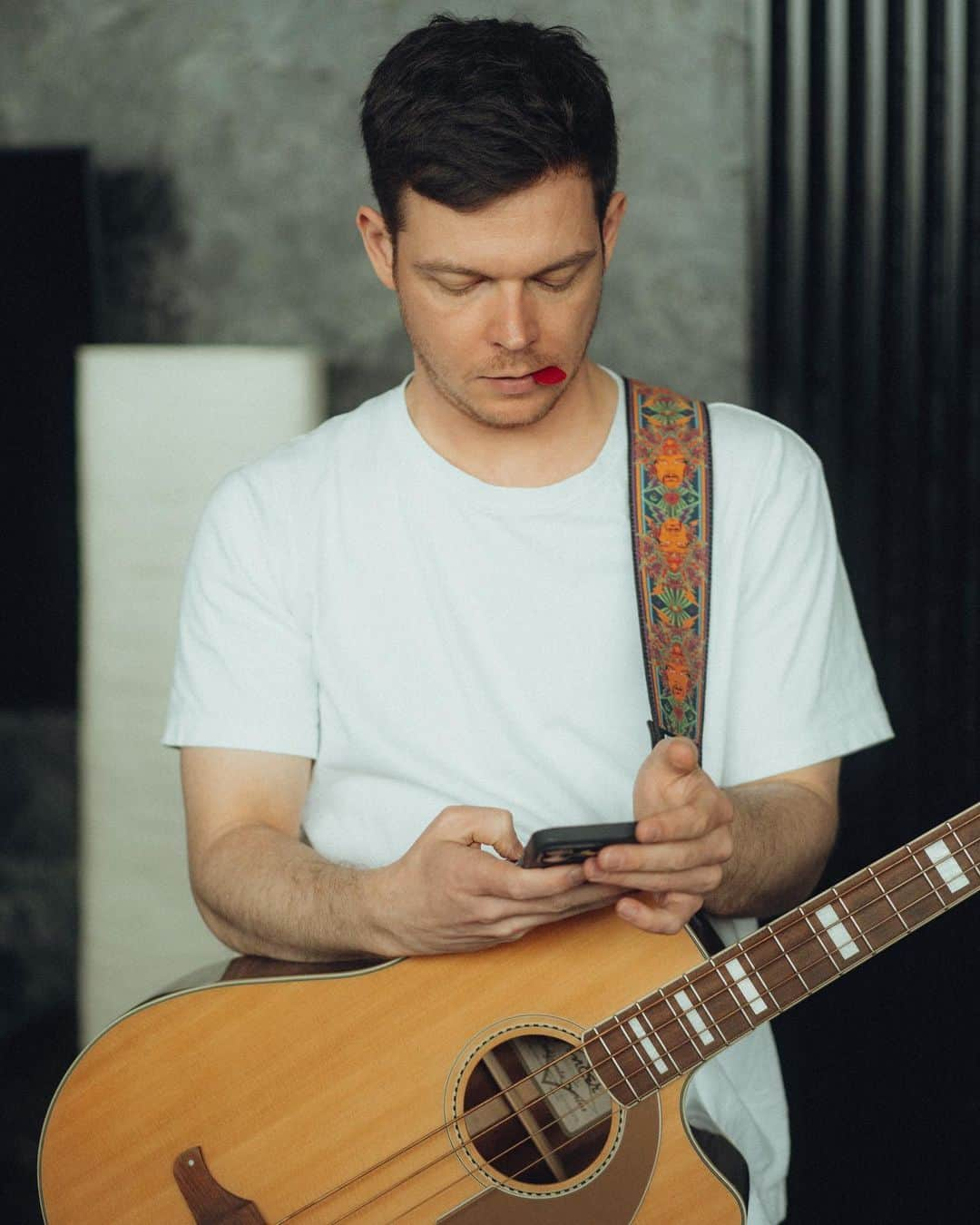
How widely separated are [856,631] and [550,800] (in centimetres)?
43

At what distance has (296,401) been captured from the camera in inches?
104

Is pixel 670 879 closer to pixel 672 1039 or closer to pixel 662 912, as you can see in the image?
pixel 662 912

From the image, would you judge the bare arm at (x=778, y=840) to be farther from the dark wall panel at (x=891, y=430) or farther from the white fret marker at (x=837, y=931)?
the dark wall panel at (x=891, y=430)

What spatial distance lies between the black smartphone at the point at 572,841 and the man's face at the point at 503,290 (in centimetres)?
53

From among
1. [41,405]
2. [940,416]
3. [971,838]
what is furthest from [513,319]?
[41,405]

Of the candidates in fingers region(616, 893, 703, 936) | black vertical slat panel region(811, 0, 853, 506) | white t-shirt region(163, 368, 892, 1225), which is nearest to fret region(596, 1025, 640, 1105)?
fingers region(616, 893, 703, 936)

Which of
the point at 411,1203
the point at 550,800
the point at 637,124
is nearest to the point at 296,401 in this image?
the point at 637,124

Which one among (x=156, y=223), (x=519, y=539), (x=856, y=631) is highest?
(x=156, y=223)

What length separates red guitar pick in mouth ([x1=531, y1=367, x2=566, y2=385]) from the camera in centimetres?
163

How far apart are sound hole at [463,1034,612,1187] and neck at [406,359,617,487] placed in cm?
66

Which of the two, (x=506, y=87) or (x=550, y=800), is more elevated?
(x=506, y=87)

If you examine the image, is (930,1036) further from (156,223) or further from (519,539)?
(156,223)

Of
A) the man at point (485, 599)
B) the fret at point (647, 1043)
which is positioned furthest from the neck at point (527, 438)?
the fret at point (647, 1043)

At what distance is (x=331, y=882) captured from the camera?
5.16ft
